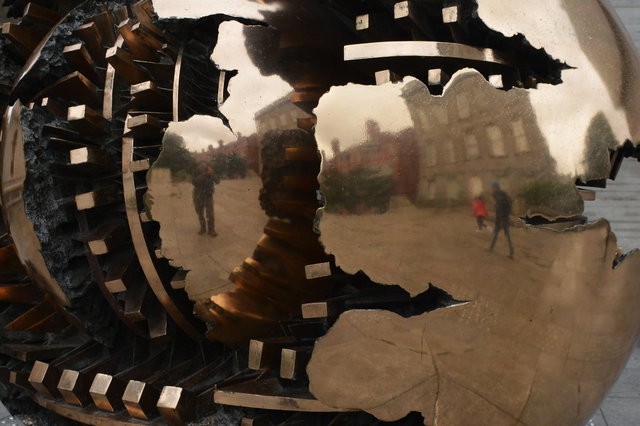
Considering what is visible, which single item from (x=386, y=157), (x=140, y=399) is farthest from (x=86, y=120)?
(x=386, y=157)

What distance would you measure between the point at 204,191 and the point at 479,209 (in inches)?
15.6

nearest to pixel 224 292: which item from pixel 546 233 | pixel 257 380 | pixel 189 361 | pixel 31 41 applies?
pixel 257 380

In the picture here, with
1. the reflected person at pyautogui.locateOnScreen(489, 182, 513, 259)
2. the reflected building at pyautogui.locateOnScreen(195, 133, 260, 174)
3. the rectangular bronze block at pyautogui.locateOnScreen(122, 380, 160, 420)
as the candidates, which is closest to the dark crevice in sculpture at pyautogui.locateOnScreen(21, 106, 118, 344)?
the rectangular bronze block at pyautogui.locateOnScreen(122, 380, 160, 420)

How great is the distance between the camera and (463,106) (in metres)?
Result: 0.90

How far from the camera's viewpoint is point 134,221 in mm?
1108

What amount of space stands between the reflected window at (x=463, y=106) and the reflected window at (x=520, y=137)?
0.07 meters

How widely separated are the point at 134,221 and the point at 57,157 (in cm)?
26

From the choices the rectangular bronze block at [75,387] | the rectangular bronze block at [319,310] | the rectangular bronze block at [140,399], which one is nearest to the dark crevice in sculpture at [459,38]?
the rectangular bronze block at [319,310]

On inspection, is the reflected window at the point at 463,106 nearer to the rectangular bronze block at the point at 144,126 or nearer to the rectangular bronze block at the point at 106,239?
the rectangular bronze block at the point at 144,126

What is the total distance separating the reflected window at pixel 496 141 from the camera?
0.90m

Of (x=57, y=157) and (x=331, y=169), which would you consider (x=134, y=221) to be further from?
(x=331, y=169)

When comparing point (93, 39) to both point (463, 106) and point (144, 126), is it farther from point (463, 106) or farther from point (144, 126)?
point (463, 106)

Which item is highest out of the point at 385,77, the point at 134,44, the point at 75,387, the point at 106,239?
the point at 134,44

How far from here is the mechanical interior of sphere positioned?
90cm
